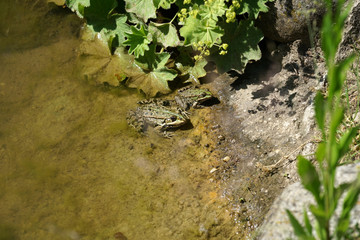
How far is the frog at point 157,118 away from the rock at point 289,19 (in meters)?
1.70

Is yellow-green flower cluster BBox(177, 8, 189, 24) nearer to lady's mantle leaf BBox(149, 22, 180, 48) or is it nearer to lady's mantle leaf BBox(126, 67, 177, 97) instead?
lady's mantle leaf BBox(149, 22, 180, 48)

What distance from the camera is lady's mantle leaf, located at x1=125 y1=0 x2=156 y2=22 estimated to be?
19.6 feet

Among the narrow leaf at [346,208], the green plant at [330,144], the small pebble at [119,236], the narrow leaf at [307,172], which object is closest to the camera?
the green plant at [330,144]

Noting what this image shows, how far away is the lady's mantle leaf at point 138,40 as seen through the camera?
6.03 meters

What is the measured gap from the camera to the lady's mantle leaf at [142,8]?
5.96 meters

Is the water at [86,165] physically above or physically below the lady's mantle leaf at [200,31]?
below

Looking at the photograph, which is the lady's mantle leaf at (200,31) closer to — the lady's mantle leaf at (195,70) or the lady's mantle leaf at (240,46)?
the lady's mantle leaf at (240,46)

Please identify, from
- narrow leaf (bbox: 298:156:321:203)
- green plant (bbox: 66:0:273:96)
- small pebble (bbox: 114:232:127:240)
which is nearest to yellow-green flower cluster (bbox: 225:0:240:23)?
green plant (bbox: 66:0:273:96)

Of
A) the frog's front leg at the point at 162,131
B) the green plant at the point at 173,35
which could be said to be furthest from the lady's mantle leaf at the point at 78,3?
the frog's front leg at the point at 162,131

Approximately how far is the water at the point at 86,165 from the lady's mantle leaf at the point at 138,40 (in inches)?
28.0

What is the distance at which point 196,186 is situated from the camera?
17.1 feet

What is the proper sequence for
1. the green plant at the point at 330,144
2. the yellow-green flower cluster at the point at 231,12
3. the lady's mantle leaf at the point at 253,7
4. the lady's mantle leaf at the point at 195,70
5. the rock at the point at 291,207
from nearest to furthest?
the green plant at the point at 330,144, the rock at the point at 291,207, the yellow-green flower cluster at the point at 231,12, the lady's mantle leaf at the point at 253,7, the lady's mantle leaf at the point at 195,70

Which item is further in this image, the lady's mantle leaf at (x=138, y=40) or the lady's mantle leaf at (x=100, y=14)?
the lady's mantle leaf at (x=100, y=14)

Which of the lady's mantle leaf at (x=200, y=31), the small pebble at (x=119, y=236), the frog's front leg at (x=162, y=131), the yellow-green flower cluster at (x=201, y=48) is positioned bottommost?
the small pebble at (x=119, y=236)
